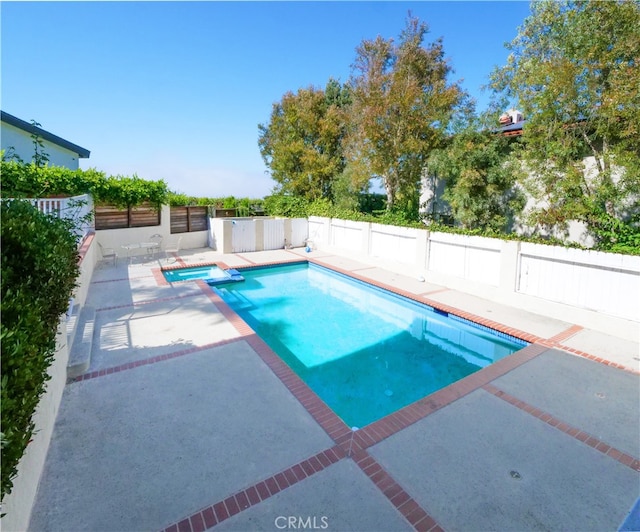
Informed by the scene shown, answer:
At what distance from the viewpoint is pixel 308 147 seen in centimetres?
2166

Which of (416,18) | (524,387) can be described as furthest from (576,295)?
(416,18)

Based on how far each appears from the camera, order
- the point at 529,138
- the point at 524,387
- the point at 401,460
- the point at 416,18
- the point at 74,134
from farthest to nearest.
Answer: the point at 74,134, the point at 416,18, the point at 529,138, the point at 524,387, the point at 401,460

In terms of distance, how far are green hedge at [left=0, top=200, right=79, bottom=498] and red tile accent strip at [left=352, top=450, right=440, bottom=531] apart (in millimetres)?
2916

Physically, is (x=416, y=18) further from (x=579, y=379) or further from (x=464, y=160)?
(x=579, y=379)

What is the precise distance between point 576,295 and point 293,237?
41.1 feet

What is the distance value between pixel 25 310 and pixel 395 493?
3474 millimetres

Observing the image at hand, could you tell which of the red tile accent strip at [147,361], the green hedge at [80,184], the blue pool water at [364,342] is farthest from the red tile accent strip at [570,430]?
the green hedge at [80,184]

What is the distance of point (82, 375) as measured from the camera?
209 inches

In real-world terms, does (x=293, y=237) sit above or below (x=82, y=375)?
above

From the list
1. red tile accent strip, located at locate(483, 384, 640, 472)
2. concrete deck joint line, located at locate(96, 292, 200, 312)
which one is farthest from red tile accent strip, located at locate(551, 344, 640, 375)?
concrete deck joint line, located at locate(96, 292, 200, 312)

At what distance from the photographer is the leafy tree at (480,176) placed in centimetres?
1244

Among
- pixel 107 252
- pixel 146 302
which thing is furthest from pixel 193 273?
pixel 146 302

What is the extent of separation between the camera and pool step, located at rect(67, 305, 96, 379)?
5.31 m

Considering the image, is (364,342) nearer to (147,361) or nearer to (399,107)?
(147,361)
